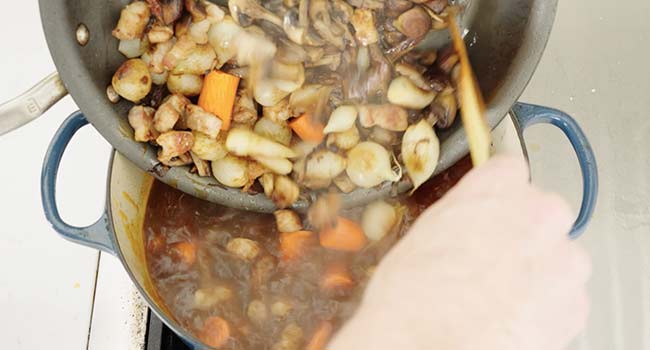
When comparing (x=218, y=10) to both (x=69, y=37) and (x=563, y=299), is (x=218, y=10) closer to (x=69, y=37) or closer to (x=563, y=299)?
(x=69, y=37)

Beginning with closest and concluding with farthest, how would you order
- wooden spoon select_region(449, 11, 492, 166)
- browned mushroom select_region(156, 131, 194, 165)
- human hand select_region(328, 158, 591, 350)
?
human hand select_region(328, 158, 591, 350) → wooden spoon select_region(449, 11, 492, 166) → browned mushroom select_region(156, 131, 194, 165)

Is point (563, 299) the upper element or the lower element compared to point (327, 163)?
upper

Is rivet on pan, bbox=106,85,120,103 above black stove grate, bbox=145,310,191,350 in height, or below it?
above

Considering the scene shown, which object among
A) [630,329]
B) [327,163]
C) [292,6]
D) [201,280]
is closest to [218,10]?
[292,6]

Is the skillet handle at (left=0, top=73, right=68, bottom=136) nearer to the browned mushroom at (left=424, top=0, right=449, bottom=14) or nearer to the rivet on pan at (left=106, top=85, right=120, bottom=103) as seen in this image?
the rivet on pan at (left=106, top=85, right=120, bottom=103)

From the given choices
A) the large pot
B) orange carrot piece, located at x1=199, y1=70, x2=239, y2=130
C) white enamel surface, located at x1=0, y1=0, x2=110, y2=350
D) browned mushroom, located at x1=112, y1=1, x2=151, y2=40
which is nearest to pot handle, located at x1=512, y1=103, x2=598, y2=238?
the large pot
